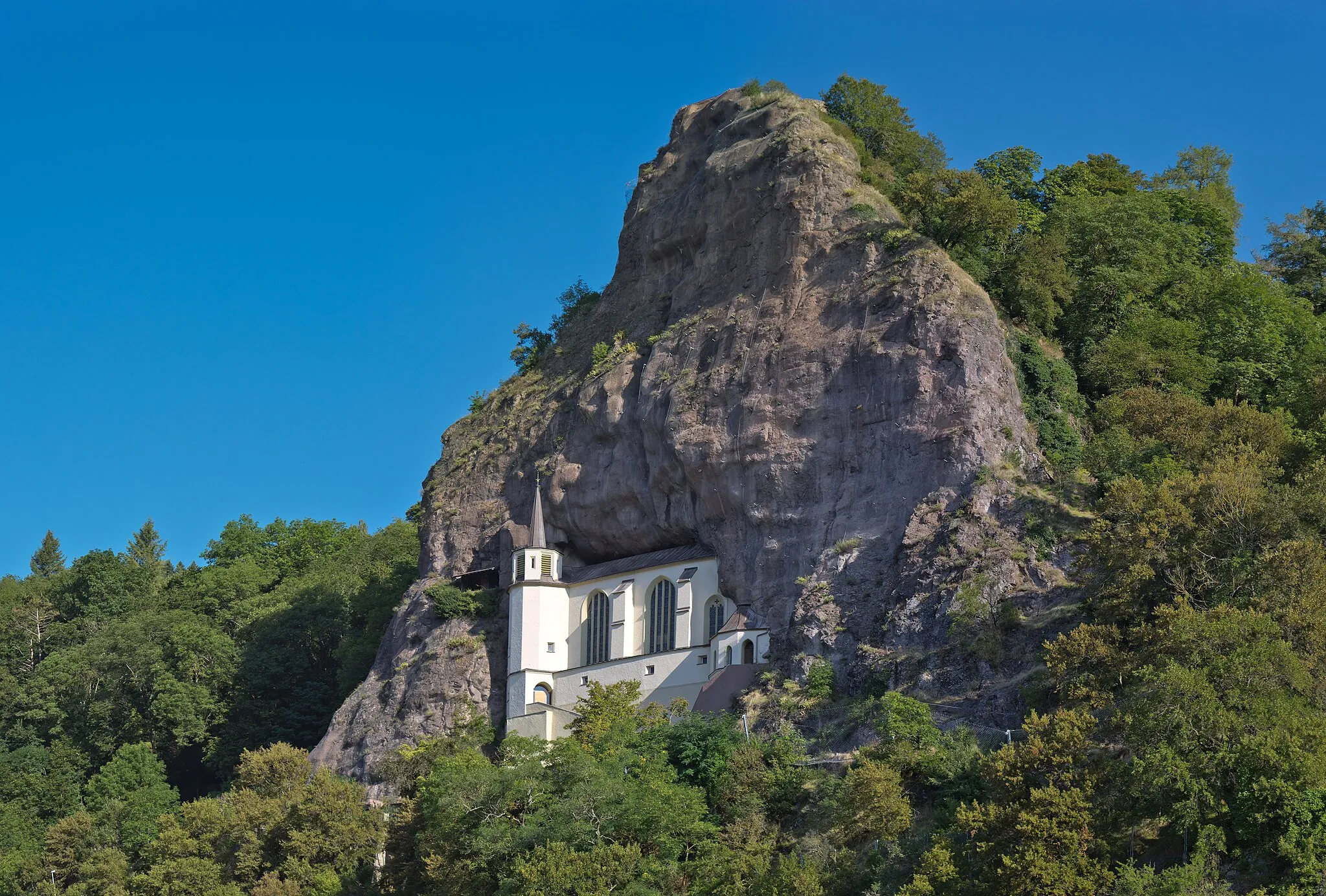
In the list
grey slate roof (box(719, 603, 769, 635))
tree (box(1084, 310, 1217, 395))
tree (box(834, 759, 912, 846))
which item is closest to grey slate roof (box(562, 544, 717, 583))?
grey slate roof (box(719, 603, 769, 635))

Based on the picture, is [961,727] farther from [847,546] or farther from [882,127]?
[882,127]

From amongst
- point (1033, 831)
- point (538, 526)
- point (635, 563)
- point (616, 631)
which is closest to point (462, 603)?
point (538, 526)

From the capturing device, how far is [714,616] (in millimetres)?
72875

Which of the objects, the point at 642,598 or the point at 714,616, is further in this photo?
the point at 642,598

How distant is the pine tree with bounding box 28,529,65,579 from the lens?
12550 centimetres

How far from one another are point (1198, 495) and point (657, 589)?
26971 millimetres

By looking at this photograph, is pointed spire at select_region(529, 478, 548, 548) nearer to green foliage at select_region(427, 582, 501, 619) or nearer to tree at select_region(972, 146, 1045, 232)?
green foliage at select_region(427, 582, 501, 619)

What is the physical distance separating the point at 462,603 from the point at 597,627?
5.79 m

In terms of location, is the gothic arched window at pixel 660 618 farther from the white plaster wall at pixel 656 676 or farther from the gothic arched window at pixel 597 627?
the gothic arched window at pixel 597 627

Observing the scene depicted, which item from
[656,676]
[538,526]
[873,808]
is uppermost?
[538,526]

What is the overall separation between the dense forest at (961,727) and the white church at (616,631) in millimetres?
2516

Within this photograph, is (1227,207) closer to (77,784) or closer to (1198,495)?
(1198,495)

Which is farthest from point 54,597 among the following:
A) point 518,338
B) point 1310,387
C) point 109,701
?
point 1310,387

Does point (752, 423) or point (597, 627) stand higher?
point (752, 423)
